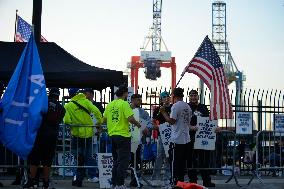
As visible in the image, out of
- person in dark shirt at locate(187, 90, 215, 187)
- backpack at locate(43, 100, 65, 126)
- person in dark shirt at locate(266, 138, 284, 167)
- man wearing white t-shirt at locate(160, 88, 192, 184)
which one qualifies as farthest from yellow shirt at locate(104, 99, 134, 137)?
person in dark shirt at locate(266, 138, 284, 167)

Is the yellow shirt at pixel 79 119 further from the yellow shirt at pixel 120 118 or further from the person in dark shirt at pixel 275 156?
the person in dark shirt at pixel 275 156

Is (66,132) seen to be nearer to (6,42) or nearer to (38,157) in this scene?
(38,157)

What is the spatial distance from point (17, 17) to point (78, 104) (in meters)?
8.95

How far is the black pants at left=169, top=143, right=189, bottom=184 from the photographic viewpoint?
10.5 metres

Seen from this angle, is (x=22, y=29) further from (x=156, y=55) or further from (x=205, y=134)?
(x=156, y=55)

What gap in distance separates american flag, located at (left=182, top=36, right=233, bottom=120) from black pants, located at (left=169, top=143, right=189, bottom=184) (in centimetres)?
Result: 272

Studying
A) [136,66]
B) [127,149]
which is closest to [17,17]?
[127,149]

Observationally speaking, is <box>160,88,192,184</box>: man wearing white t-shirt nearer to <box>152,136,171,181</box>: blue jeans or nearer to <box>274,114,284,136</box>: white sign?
<box>152,136,171,181</box>: blue jeans

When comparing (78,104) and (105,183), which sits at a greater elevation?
(78,104)

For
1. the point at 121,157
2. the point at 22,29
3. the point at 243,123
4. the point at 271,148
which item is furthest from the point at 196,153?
the point at 22,29

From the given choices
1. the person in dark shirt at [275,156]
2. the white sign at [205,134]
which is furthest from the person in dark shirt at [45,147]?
the person in dark shirt at [275,156]

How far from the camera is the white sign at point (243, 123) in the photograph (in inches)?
663

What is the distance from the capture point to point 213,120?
12.5 meters

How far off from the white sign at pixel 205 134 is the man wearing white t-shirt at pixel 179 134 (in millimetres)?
1475
